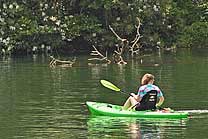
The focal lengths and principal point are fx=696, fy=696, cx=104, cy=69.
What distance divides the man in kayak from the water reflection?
1.56 ft

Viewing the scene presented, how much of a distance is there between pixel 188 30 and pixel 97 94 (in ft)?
72.9

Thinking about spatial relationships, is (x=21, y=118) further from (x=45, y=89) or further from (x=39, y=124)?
(x=45, y=89)

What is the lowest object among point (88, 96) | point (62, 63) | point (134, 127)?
point (134, 127)

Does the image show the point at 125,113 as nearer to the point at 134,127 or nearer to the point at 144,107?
the point at 144,107

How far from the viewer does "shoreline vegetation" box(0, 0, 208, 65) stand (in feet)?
117

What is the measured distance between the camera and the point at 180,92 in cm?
1988

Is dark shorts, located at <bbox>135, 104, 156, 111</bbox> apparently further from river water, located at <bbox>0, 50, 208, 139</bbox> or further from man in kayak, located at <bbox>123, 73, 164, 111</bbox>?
river water, located at <bbox>0, 50, 208, 139</bbox>

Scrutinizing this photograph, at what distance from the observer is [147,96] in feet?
51.4

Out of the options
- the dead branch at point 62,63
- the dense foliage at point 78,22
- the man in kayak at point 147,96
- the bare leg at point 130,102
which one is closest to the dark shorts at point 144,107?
the man in kayak at point 147,96

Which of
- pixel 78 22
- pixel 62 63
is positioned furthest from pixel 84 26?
pixel 62 63

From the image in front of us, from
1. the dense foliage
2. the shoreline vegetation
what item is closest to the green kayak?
the shoreline vegetation

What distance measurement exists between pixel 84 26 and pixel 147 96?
2134 cm

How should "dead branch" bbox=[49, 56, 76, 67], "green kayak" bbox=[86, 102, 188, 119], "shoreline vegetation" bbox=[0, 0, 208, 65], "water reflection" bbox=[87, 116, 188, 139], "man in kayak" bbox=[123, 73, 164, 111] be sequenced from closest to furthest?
"water reflection" bbox=[87, 116, 188, 139] < "green kayak" bbox=[86, 102, 188, 119] < "man in kayak" bbox=[123, 73, 164, 111] < "dead branch" bbox=[49, 56, 76, 67] < "shoreline vegetation" bbox=[0, 0, 208, 65]

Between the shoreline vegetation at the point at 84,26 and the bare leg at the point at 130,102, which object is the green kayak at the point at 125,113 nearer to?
the bare leg at the point at 130,102
